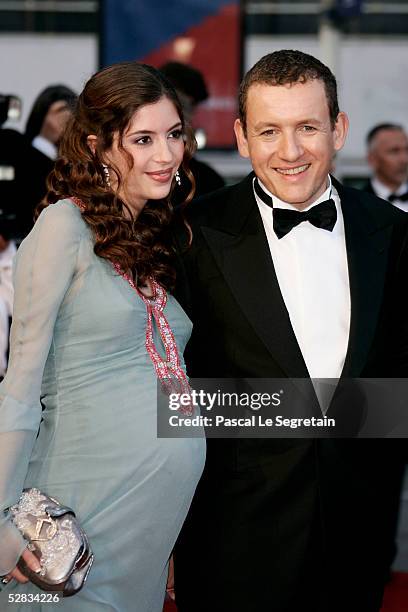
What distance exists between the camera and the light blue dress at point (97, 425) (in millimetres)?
2307

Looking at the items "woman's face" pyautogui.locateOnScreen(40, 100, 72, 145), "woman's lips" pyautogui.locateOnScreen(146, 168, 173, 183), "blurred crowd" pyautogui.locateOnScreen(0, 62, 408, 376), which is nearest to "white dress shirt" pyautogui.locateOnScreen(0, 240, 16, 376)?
"blurred crowd" pyautogui.locateOnScreen(0, 62, 408, 376)

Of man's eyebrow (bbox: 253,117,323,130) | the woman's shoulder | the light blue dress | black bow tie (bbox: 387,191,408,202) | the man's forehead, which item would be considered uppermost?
the man's forehead

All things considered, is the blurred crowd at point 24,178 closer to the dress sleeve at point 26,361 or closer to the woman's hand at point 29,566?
the dress sleeve at point 26,361

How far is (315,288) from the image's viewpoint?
102 inches

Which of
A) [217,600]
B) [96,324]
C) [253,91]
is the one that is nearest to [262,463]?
[217,600]

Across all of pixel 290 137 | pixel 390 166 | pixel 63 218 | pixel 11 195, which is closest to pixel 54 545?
pixel 63 218

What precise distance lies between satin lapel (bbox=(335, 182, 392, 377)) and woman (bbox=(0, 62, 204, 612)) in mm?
415

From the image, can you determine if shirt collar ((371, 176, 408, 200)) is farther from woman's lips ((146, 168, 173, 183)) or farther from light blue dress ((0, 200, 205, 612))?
light blue dress ((0, 200, 205, 612))

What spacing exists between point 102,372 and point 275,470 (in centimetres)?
49

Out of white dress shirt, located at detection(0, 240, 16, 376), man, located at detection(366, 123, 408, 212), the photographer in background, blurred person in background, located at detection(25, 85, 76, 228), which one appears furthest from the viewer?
man, located at detection(366, 123, 408, 212)

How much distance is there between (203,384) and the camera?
261 cm

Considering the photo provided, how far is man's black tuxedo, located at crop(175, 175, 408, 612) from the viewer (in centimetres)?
254

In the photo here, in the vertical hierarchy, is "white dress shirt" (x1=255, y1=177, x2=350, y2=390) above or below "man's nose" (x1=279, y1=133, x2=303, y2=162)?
below

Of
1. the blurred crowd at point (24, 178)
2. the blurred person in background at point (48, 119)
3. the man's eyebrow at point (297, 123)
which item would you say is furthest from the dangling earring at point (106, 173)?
the blurred person in background at point (48, 119)
